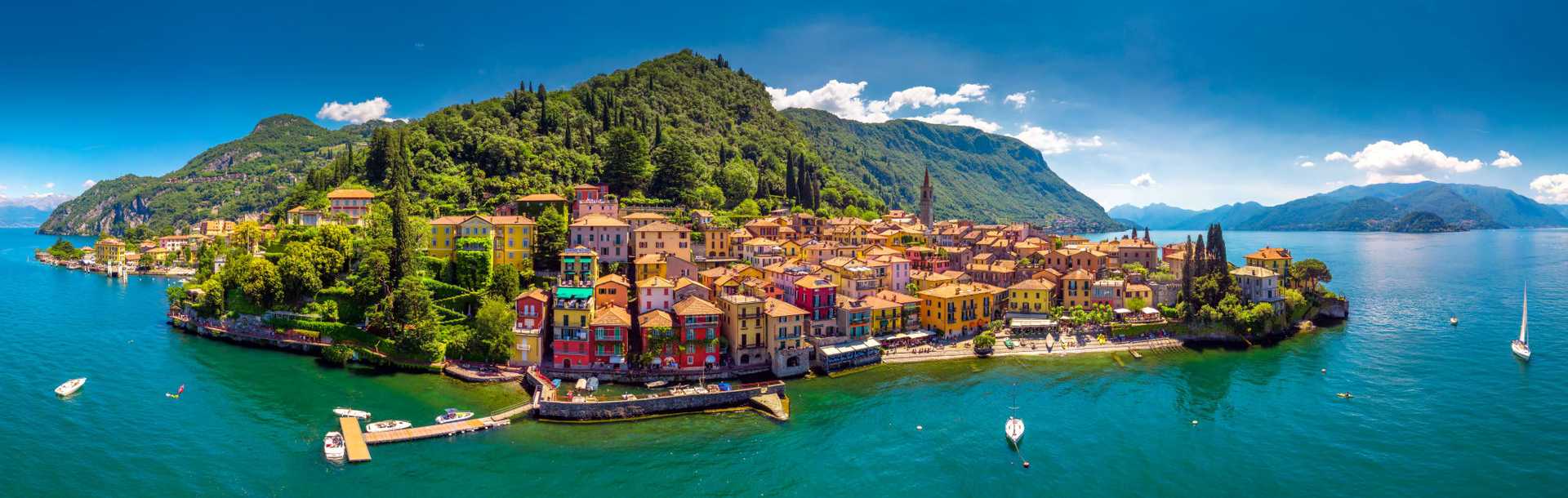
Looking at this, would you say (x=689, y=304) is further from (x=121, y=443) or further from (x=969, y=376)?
(x=121, y=443)

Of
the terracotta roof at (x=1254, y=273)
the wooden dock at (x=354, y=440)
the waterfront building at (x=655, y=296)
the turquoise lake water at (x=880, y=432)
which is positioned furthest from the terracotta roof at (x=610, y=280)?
the terracotta roof at (x=1254, y=273)

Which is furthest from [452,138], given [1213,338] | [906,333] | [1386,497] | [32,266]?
[32,266]

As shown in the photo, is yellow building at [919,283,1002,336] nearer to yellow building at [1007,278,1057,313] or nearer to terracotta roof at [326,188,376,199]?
yellow building at [1007,278,1057,313]

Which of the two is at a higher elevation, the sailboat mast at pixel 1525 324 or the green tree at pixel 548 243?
the green tree at pixel 548 243

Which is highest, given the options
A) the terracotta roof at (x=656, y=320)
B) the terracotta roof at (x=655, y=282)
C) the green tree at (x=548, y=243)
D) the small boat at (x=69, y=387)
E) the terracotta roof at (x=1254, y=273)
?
the green tree at (x=548, y=243)

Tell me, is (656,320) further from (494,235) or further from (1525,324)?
(1525,324)

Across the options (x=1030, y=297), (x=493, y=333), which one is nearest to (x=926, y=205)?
(x=1030, y=297)

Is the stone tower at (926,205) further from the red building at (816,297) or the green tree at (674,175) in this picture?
the red building at (816,297)
